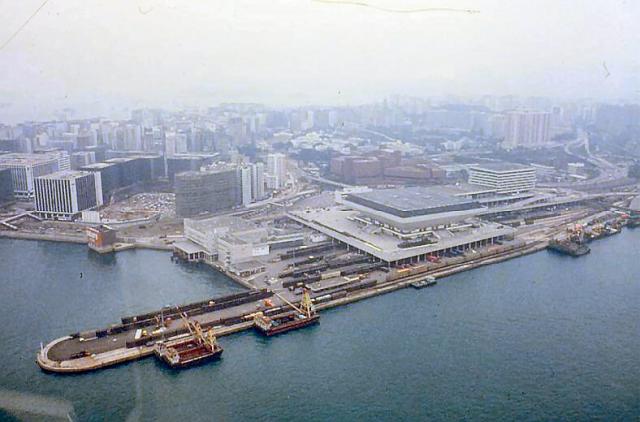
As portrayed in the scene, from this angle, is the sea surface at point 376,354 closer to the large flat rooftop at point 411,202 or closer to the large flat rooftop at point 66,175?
the large flat rooftop at point 411,202

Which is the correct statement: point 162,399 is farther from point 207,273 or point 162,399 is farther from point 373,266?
point 373,266

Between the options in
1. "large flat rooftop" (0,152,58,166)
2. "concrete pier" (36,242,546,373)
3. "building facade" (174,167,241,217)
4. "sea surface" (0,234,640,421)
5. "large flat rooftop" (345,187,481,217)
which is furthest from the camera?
"large flat rooftop" (0,152,58,166)

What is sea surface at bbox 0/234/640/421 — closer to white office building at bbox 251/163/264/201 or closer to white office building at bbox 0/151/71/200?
white office building at bbox 251/163/264/201

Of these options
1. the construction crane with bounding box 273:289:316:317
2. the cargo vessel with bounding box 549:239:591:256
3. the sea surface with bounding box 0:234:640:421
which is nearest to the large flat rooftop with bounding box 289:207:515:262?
the cargo vessel with bounding box 549:239:591:256

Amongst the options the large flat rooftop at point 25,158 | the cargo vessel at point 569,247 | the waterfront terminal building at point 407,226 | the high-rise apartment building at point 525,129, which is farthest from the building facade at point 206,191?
the high-rise apartment building at point 525,129

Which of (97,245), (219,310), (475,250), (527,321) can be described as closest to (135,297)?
(219,310)

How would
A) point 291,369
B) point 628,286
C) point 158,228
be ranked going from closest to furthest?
1. point 291,369
2. point 628,286
3. point 158,228

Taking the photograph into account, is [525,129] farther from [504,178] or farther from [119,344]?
[119,344]
